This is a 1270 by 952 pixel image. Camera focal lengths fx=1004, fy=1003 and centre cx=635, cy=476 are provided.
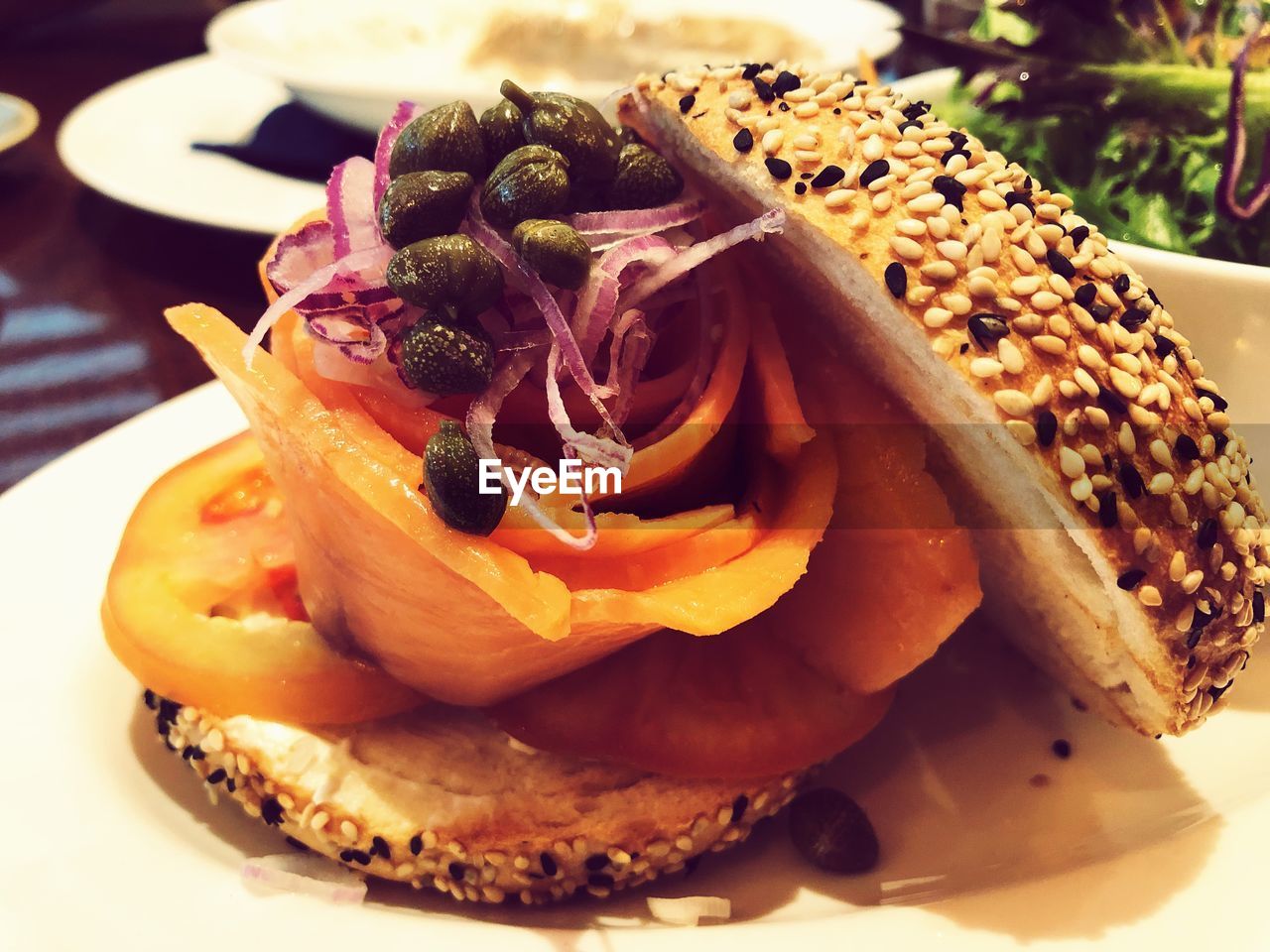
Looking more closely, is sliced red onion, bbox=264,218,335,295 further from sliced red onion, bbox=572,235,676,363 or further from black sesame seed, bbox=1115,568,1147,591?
black sesame seed, bbox=1115,568,1147,591

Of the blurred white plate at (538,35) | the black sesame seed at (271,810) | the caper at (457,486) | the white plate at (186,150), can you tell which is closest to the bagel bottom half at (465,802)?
the black sesame seed at (271,810)

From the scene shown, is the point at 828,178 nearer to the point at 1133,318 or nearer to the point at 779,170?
the point at 779,170

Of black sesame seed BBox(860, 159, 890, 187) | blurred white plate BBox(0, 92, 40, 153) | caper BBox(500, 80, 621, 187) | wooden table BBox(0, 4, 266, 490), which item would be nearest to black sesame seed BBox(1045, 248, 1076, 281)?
black sesame seed BBox(860, 159, 890, 187)

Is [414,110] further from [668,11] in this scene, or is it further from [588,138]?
[668,11]

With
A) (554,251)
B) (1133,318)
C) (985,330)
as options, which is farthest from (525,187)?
Result: (1133,318)

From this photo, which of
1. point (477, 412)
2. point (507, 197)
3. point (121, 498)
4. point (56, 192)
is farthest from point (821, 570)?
point (56, 192)

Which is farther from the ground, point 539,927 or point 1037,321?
point 1037,321
